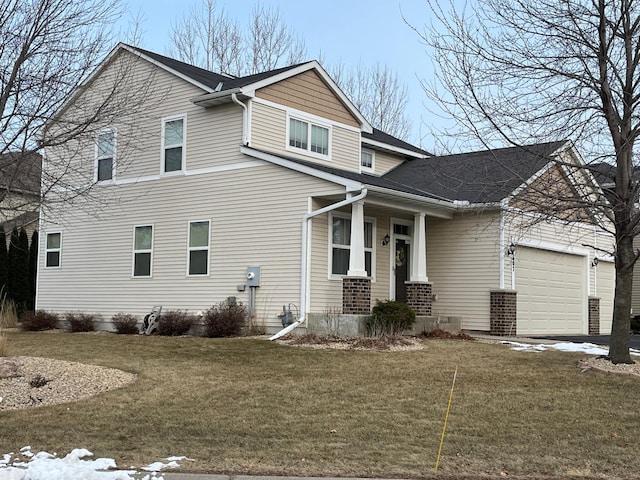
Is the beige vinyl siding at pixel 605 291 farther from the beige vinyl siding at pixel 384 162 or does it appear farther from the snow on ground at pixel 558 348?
the snow on ground at pixel 558 348

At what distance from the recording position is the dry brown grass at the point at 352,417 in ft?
19.8

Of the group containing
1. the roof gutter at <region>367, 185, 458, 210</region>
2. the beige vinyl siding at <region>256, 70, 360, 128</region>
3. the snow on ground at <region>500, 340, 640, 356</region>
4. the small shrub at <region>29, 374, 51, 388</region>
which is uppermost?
the beige vinyl siding at <region>256, 70, 360, 128</region>

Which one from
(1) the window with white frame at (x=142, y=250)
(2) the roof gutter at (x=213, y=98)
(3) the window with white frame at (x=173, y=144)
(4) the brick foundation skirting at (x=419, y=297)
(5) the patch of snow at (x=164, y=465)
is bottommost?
(5) the patch of snow at (x=164, y=465)

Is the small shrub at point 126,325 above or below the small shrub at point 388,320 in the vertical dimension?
below

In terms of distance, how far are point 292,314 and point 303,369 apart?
16.0ft

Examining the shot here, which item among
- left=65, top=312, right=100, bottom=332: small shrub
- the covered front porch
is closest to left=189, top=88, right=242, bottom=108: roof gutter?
the covered front porch

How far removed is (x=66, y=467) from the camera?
5445 millimetres

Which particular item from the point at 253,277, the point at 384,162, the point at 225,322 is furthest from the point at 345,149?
the point at 225,322

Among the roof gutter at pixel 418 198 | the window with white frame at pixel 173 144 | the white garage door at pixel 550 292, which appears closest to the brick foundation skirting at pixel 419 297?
the roof gutter at pixel 418 198

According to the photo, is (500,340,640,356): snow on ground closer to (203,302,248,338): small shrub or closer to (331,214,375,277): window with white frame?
(331,214,375,277): window with white frame

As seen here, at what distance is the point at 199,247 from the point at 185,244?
0.48 metres

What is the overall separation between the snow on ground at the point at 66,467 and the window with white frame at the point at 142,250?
1247 centimetres

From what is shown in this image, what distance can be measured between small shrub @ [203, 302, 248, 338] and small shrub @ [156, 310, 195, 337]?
637mm

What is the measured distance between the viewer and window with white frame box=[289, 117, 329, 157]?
17812mm
